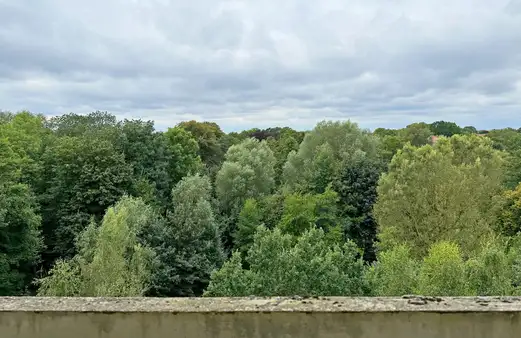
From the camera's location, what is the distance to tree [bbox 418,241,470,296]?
12656 mm

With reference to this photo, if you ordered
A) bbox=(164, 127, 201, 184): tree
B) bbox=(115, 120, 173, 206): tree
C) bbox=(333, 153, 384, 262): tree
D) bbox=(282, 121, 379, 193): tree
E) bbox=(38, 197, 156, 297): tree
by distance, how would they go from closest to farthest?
bbox=(38, 197, 156, 297): tree, bbox=(115, 120, 173, 206): tree, bbox=(333, 153, 384, 262): tree, bbox=(282, 121, 379, 193): tree, bbox=(164, 127, 201, 184): tree

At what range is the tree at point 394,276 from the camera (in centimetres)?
1355

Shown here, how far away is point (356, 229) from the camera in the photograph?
28.5 metres

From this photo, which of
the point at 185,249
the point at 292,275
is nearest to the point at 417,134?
the point at 185,249

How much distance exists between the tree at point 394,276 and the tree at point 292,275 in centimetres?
52

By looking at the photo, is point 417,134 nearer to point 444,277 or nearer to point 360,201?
point 360,201

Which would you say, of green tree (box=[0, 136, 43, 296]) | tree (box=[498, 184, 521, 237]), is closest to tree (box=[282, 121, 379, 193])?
tree (box=[498, 184, 521, 237])

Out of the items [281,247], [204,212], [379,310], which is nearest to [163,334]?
[379,310]

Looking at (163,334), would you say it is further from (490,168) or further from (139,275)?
(490,168)

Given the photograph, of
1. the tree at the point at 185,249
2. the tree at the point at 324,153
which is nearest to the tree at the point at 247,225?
the tree at the point at 185,249

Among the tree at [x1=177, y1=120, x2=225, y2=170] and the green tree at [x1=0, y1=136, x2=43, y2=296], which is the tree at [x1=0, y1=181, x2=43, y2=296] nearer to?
the green tree at [x1=0, y1=136, x2=43, y2=296]

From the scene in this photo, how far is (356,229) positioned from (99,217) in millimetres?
14278

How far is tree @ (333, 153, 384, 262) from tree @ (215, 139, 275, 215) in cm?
563

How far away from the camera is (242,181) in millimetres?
31531
